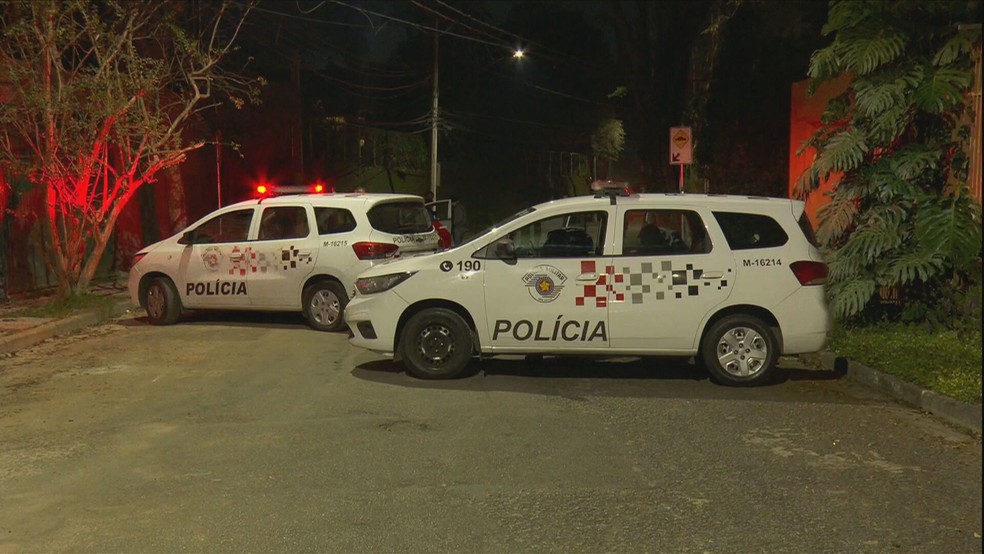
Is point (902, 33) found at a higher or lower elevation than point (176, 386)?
higher

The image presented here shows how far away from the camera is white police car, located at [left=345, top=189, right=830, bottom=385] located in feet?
27.7

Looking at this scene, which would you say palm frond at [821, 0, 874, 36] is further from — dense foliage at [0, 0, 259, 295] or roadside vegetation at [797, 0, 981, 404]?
dense foliage at [0, 0, 259, 295]

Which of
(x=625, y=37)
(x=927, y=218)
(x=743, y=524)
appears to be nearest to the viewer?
(x=743, y=524)

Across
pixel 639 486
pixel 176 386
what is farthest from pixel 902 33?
pixel 176 386

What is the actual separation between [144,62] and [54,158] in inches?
74.6

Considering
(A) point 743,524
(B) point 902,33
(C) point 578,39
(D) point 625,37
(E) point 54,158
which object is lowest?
(A) point 743,524

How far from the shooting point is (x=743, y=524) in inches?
199

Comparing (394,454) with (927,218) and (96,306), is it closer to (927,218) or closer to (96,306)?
(927,218)

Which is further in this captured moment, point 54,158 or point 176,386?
point 54,158

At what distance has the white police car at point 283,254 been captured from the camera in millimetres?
11938

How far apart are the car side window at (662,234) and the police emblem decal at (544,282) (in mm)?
656

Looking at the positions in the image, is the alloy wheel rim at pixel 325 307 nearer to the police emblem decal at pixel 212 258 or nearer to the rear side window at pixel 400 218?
the rear side window at pixel 400 218

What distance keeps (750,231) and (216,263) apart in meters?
7.26

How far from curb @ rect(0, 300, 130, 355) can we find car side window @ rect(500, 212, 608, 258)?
631 centimetres
